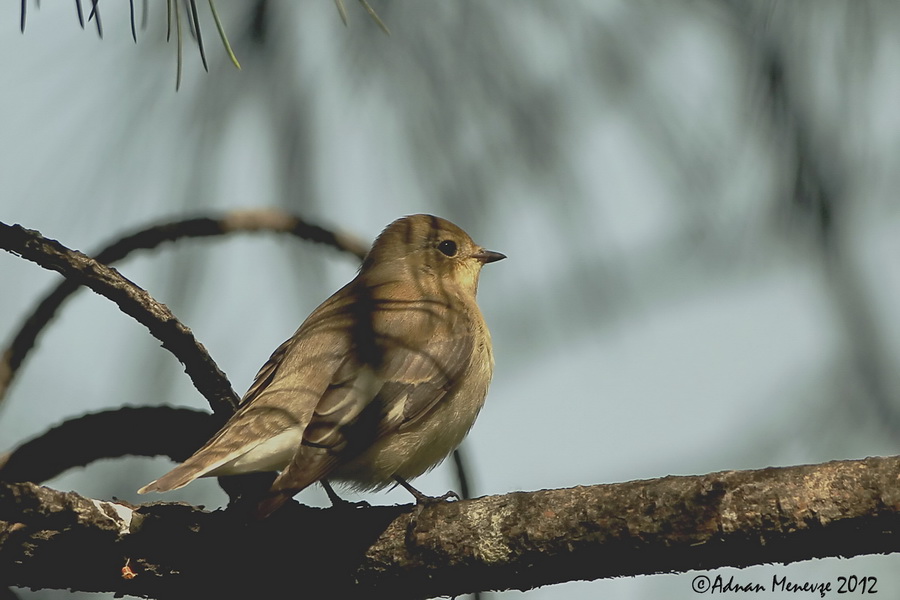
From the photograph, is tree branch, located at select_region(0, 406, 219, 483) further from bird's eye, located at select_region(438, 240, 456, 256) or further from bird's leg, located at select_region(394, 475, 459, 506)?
→ bird's eye, located at select_region(438, 240, 456, 256)

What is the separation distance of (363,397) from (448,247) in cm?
176

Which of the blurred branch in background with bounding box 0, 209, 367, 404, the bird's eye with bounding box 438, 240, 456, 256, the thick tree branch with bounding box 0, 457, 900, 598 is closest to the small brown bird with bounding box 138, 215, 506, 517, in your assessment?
the thick tree branch with bounding box 0, 457, 900, 598

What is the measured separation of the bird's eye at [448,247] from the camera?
5.87m

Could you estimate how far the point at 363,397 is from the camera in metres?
4.30

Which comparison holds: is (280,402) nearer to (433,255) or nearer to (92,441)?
(92,441)

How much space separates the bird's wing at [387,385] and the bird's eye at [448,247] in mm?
677

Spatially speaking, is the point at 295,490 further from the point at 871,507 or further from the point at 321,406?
the point at 871,507

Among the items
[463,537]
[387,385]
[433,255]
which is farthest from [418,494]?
[433,255]

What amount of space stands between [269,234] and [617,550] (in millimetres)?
1643

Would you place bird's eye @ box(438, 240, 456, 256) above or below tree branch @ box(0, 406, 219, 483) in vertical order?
above

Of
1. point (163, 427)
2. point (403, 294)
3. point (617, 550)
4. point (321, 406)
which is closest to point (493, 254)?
point (403, 294)

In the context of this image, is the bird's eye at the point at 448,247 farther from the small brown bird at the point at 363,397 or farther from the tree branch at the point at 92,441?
the tree branch at the point at 92,441

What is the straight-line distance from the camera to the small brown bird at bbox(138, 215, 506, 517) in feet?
12.9

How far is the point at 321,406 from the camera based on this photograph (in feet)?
13.9
